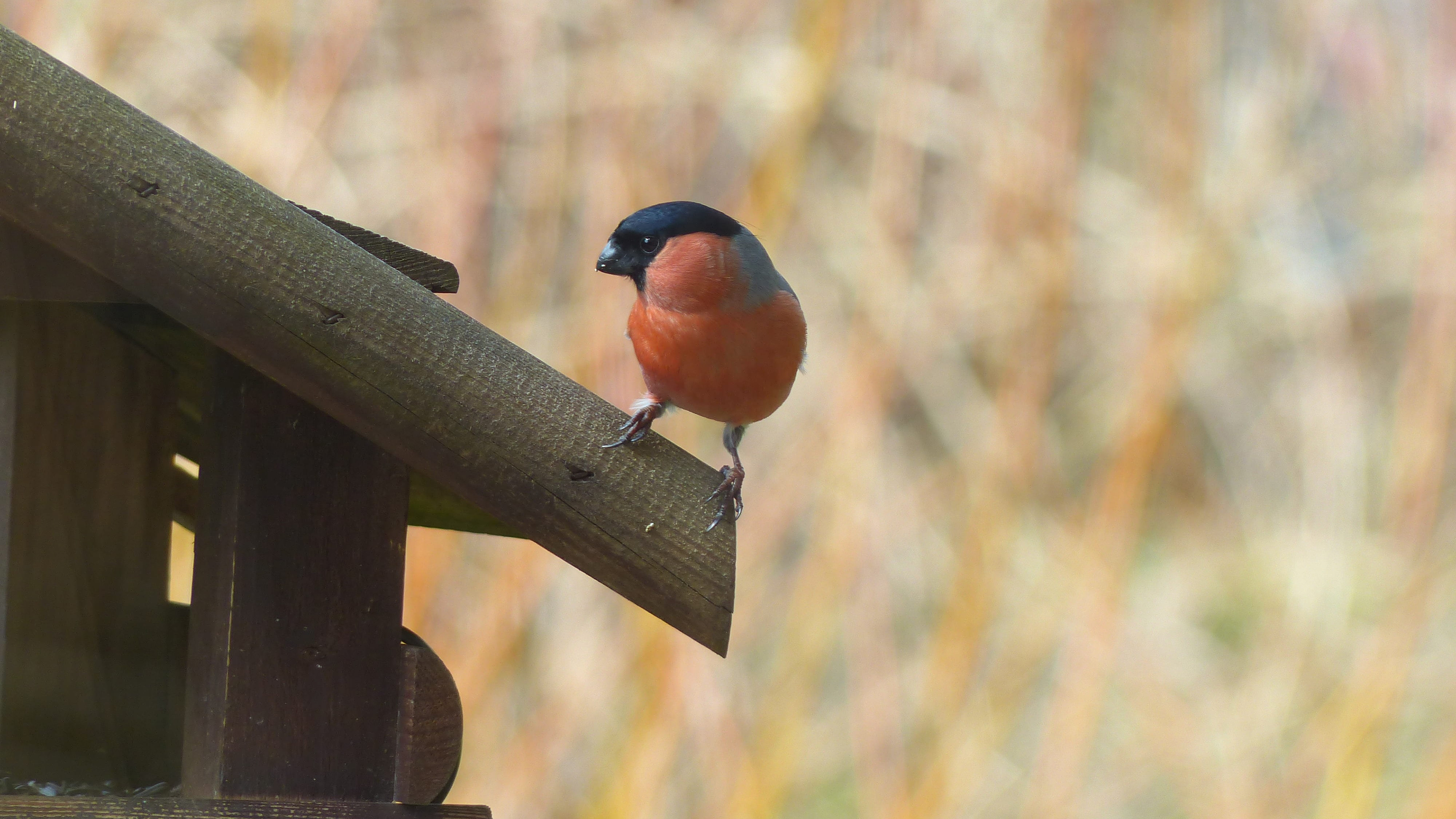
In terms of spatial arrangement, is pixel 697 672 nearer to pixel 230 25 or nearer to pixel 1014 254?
pixel 1014 254

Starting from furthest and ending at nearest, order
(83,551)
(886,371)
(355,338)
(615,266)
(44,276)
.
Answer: (886,371), (615,266), (83,551), (44,276), (355,338)

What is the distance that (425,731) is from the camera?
4.88 feet

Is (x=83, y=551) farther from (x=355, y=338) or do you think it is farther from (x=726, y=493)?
(x=726, y=493)

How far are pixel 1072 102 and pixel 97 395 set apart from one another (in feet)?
9.32

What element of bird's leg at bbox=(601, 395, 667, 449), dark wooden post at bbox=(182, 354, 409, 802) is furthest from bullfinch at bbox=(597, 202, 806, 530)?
dark wooden post at bbox=(182, 354, 409, 802)

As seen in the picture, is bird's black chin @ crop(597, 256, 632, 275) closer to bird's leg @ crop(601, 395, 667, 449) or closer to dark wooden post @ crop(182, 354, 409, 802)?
bird's leg @ crop(601, 395, 667, 449)

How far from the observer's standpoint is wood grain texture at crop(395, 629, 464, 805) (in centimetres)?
148

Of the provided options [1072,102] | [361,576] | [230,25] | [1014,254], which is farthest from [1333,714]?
[230,25]

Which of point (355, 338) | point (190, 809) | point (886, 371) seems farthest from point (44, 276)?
point (886, 371)

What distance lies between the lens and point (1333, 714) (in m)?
3.59

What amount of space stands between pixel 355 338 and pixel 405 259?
27cm

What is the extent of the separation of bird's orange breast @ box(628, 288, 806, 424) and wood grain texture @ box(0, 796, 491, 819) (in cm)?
69

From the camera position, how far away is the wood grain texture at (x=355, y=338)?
1.28 meters

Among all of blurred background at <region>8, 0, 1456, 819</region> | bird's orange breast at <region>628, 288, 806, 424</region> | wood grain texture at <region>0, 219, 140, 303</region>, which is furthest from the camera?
blurred background at <region>8, 0, 1456, 819</region>
